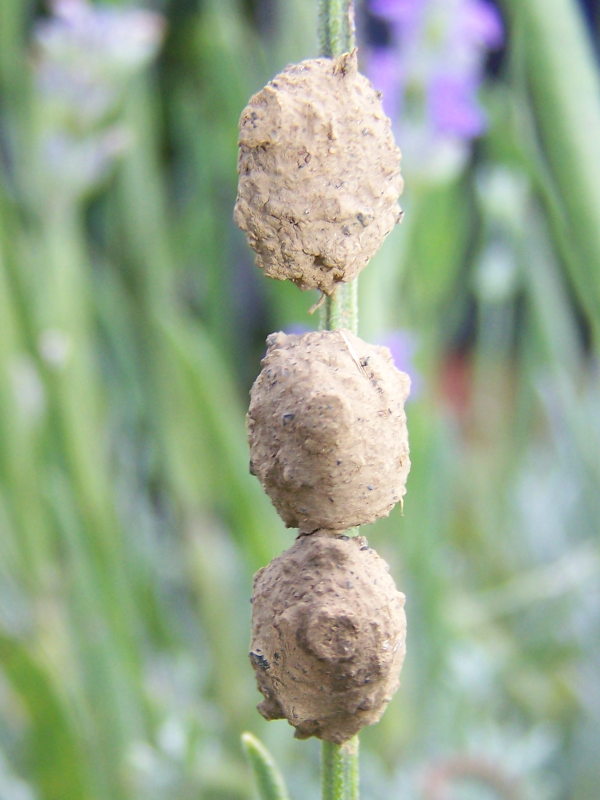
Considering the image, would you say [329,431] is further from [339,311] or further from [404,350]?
[404,350]

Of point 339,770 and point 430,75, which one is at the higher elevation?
point 430,75

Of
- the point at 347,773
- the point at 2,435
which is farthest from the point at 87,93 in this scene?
the point at 347,773

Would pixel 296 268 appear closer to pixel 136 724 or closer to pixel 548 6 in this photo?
pixel 548 6

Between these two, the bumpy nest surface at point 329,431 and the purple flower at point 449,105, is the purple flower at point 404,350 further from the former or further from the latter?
the bumpy nest surface at point 329,431

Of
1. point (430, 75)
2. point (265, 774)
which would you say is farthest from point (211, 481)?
point (265, 774)

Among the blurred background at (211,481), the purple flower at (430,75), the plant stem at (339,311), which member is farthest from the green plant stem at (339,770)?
the purple flower at (430,75)


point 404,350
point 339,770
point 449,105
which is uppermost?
point 449,105
